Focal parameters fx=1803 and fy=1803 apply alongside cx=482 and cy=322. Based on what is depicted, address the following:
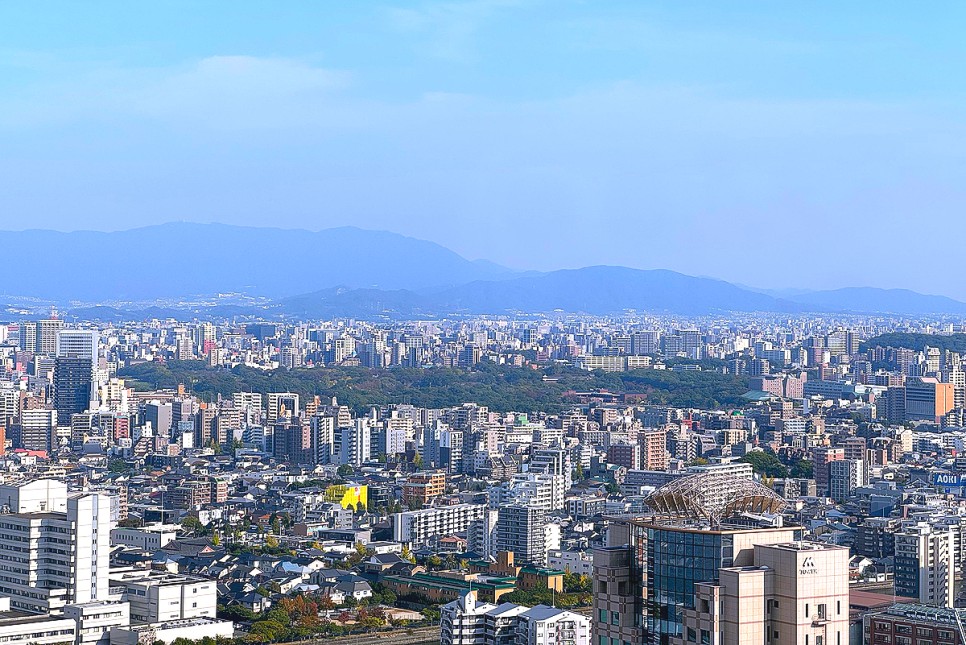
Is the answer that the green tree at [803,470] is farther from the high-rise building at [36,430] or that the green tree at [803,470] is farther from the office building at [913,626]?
the office building at [913,626]

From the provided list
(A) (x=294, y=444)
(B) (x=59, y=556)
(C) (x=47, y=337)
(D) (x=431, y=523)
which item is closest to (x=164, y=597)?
(B) (x=59, y=556)

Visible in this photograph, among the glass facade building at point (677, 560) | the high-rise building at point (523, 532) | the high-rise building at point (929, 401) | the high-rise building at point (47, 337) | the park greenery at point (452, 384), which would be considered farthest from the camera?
the high-rise building at point (47, 337)

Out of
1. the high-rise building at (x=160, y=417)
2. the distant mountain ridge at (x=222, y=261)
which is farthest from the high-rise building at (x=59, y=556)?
the distant mountain ridge at (x=222, y=261)

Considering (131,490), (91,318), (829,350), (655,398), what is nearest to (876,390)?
(655,398)

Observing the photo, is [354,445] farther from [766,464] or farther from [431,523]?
[431,523]

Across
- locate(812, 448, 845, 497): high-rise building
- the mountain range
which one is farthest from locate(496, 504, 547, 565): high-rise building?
the mountain range

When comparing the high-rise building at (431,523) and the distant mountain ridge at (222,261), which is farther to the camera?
the distant mountain ridge at (222,261)

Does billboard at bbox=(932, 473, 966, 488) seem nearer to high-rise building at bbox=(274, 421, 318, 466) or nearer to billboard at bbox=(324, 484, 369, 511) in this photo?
billboard at bbox=(324, 484, 369, 511)
